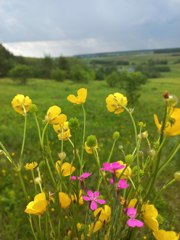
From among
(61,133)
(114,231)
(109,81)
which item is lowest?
(109,81)

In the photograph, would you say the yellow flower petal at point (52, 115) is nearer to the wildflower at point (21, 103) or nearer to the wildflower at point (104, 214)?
the wildflower at point (21, 103)

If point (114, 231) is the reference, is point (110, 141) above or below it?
below

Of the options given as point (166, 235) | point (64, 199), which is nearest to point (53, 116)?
point (64, 199)

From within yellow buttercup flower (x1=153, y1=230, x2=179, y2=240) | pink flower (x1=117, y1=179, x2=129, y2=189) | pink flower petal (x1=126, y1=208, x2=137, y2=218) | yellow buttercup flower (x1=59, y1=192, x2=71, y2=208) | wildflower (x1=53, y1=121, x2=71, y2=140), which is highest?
wildflower (x1=53, y1=121, x2=71, y2=140)

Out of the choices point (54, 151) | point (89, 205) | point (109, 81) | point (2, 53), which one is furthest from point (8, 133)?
point (2, 53)

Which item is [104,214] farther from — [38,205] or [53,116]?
[53,116]

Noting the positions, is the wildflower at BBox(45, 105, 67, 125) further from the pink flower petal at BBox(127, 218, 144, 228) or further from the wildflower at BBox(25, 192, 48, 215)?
the pink flower petal at BBox(127, 218, 144, 228)

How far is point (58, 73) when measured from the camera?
38.2 m

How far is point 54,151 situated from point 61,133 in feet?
14.8

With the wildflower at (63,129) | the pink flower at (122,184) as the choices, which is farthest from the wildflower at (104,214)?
the wildflower at (63,129)

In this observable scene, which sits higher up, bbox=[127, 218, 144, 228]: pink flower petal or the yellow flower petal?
the yellow flower petal

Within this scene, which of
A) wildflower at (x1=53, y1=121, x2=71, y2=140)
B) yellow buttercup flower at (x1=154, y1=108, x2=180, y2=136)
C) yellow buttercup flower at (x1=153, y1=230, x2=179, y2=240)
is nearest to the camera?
yellow buttercup flower at (x1=154, y1=108, x2=180, y2=136)

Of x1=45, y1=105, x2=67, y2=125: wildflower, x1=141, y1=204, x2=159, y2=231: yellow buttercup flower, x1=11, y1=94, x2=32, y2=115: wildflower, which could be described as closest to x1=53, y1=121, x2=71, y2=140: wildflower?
x1=45, y1=105, x2=67, y2=125: wildflower

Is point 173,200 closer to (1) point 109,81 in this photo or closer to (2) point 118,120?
(2) point 118,120
